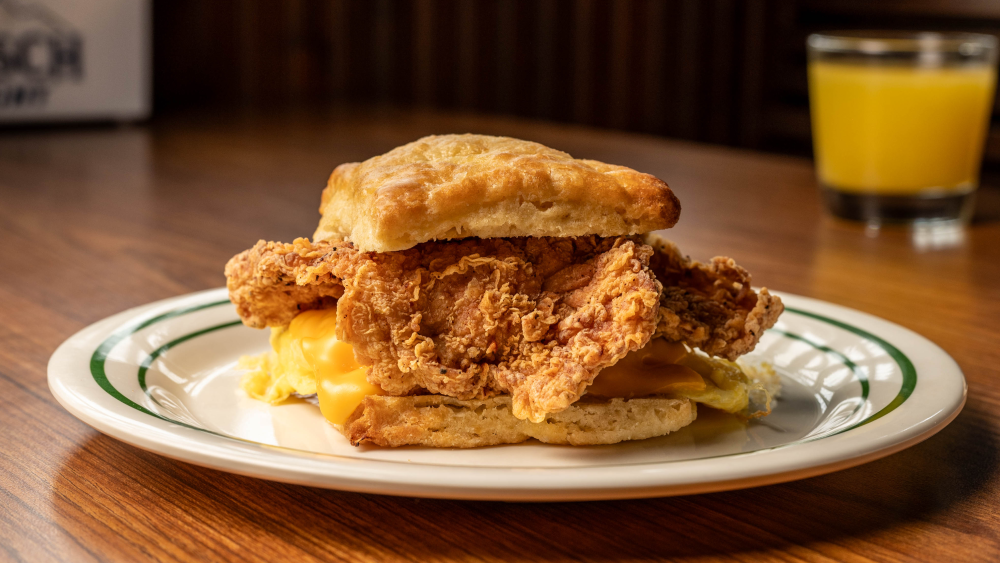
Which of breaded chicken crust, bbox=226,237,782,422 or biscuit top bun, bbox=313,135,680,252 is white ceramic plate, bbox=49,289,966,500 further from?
biscuit top bun, bbox=313,135,680,252

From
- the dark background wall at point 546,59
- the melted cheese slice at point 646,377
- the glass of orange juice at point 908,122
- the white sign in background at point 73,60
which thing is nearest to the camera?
the melted cheese slice at point 646,377

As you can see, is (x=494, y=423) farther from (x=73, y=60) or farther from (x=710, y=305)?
(x=73, y=60)

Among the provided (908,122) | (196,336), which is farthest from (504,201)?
(908,122)

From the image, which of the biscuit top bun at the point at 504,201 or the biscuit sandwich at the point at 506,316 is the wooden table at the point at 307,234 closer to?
the biscuit sandwich at the point at 506,316

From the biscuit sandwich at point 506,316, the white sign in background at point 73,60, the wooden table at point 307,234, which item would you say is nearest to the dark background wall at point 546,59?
the white sign in background at point 73,60

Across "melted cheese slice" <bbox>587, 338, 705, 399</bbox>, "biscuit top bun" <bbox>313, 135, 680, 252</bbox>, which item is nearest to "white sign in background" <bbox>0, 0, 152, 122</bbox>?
"biscuit top bun" <bbox>313, 135, 680, 252</bbox>
